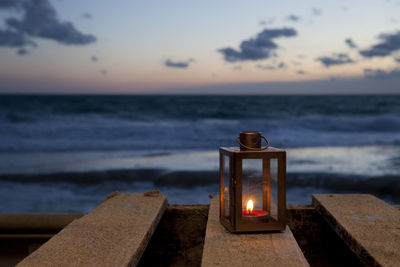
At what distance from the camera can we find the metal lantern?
5.09 ft

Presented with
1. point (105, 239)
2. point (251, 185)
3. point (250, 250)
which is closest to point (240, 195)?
point (251, 185)

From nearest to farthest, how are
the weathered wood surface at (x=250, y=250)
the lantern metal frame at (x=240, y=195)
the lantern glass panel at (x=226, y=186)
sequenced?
1. the weathered wood surface at (x=250, y=250)
2. the lantern metal frame at (x=240, y=195)
3. the lantern glass panel at (x=226, y=186)

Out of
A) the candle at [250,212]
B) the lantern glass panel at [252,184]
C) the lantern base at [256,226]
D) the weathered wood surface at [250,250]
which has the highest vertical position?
the lantern glass panel at [252,184]

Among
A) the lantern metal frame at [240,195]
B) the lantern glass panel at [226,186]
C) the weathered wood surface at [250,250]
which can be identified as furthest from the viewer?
the lantern glass panel at [226,186]

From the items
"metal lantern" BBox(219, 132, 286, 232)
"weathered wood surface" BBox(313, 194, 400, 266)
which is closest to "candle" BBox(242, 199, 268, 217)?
"metal lantern" BBox(219, 132, 286, 232)

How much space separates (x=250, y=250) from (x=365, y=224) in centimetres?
65

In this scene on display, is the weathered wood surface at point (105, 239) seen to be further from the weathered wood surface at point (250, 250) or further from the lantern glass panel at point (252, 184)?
the lantern glass panel at point (252, 184)

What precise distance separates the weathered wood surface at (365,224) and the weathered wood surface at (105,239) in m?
0.87

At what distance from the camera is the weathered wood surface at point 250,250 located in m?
1.28

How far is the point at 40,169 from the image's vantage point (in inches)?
305

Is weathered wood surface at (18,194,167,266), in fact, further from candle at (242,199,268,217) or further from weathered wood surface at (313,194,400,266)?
weathered wood surface at (313,194,400,266)

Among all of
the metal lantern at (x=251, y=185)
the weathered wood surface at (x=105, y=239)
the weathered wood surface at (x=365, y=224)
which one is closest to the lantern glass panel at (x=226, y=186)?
the metal lantern at (x=251, y=185)

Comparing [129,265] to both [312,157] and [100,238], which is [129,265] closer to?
[100,238]

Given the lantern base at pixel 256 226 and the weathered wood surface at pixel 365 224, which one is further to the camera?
the lantern base at pixel 256 226
